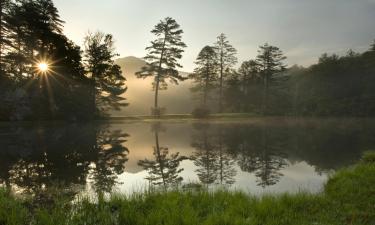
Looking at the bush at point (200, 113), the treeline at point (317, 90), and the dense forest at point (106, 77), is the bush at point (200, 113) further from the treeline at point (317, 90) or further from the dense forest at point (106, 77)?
the treeline at point (317, 90)

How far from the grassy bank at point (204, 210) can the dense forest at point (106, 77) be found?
29.1 metres

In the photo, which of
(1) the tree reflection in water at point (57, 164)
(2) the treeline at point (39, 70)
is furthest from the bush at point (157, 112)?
(1) the tree reflection in water at point (57, 164)

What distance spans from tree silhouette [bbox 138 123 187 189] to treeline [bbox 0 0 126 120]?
2192cm

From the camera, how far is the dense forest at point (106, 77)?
111 feet

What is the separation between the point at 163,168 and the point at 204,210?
6576 millimetres

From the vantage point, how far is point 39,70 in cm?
3466

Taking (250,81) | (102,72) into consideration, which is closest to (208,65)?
(250,81)

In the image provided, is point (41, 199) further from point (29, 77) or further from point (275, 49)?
point (275, 49)

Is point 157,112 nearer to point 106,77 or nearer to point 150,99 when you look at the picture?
point 106,77

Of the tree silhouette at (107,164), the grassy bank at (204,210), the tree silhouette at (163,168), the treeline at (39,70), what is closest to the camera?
the grassy bank at (204,210)

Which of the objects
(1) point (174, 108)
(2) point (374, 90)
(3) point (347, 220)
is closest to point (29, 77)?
(3) point (347, 220)

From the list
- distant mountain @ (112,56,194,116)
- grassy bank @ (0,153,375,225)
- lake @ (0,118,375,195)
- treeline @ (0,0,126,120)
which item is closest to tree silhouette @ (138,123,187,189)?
lake @ (0,118,375,195)

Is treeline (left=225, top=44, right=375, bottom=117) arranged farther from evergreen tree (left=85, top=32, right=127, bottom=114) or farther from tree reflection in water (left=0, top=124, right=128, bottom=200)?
tree reflection in water (left=0, top=124, right=128, bottom=200)

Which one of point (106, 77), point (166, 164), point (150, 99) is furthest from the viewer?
point (150, 99)
